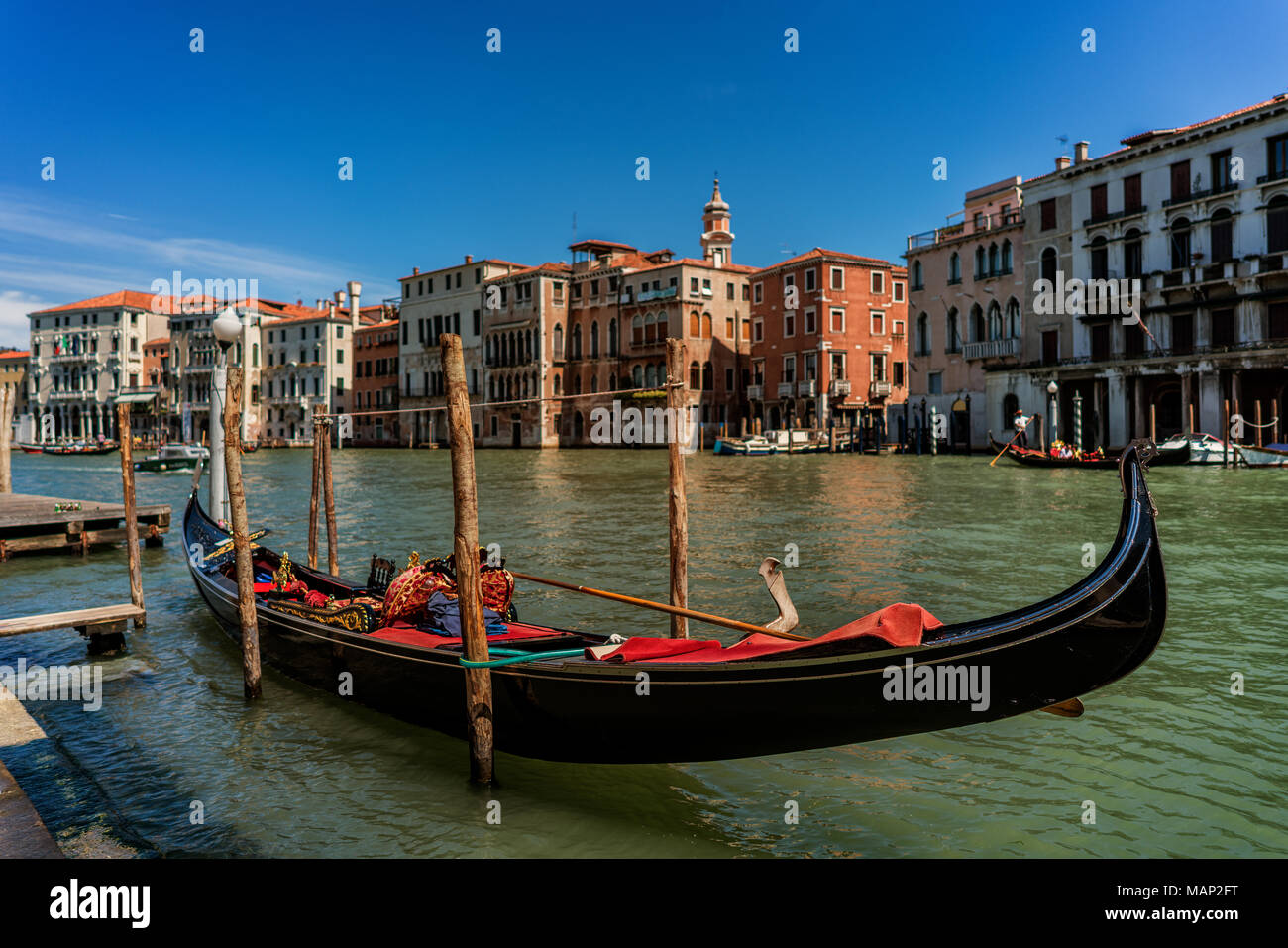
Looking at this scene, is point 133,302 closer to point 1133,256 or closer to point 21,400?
point 21,400

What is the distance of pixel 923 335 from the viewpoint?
35.9 metres

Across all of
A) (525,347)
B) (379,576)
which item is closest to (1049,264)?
(525,347)

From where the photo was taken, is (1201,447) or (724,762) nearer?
(724,762)

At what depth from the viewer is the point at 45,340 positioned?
74438 mm

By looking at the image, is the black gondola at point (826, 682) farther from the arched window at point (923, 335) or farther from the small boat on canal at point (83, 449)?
the small boat on canal at point (83, 449)

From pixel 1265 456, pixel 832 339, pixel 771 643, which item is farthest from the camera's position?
pixel 832 339

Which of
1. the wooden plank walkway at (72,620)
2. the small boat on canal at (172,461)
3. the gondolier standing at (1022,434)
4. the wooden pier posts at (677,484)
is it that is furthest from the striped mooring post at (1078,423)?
the small boat on canal at (172,461)

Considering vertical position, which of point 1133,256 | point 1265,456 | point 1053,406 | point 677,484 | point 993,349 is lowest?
point 1265,456

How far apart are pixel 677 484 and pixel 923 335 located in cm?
3224
